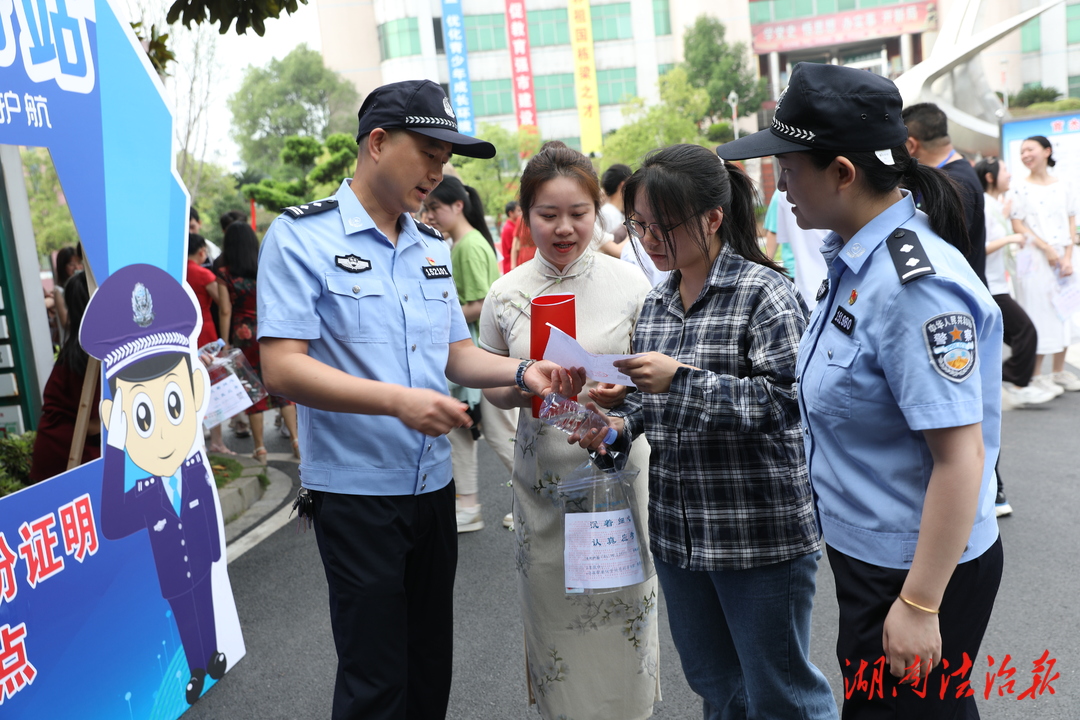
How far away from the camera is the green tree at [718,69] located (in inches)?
1890

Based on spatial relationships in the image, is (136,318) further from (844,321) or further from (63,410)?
(844,321)

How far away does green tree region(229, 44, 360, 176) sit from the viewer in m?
49.3

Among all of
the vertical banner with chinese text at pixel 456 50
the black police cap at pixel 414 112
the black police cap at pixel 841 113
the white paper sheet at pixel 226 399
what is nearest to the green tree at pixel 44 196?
the white paper sheet at pixel 226 399

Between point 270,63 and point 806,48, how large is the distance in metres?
34.4

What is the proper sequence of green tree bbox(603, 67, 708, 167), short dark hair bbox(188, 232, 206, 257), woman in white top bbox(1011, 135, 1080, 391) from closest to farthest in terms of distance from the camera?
1. woman in white top bbox(1011, 135, 1080, 391)
2. short dark hair bbox(188, 232, 206, 257)
3. green tree bbox(603, 67, 708, 167)

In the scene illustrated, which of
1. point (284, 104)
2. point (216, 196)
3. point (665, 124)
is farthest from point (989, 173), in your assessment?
point (284, 104)

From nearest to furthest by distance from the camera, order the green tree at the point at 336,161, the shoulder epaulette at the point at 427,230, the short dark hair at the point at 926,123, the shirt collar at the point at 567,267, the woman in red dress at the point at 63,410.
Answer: the shoulder epaulette at the point at 427,230 < the shirt collar at the point at 567,267 < the woman in red dress at the point at 63,410 < the short dark hair at the point at 926,123 < the green tree at the point at 336,161

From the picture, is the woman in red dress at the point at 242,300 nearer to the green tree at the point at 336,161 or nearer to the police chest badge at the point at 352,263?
the police chest badge at the point at 352,263

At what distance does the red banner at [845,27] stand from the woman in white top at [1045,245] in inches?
2066

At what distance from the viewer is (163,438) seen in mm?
2910

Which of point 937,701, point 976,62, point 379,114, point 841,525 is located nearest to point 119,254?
point 379,114

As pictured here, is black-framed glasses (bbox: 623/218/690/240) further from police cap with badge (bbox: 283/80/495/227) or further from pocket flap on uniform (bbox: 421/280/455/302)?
pocket flap on uniform (bbox: 421/280/455/302)

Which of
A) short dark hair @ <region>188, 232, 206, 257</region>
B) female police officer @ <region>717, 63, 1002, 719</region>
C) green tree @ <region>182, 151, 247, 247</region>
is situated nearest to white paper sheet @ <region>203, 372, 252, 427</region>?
female police officer @ <region>717, 63, 1002, 719</region>

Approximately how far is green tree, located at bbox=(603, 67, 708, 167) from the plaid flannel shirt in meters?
37.6
